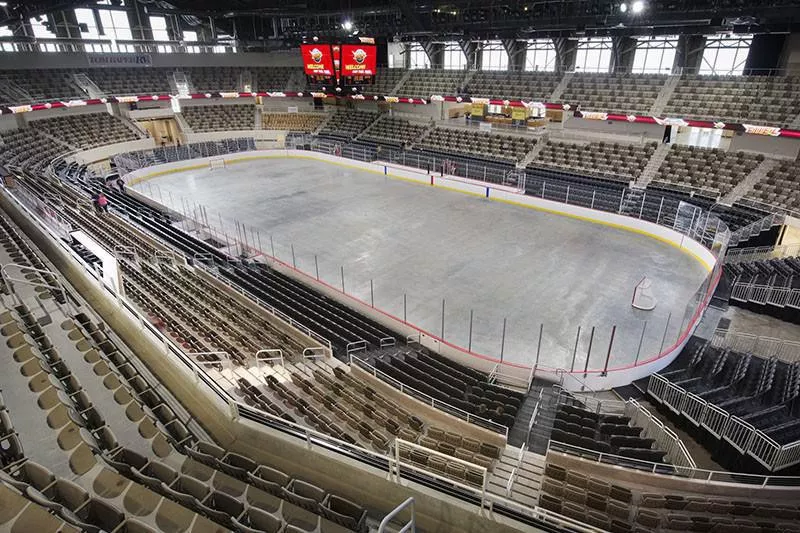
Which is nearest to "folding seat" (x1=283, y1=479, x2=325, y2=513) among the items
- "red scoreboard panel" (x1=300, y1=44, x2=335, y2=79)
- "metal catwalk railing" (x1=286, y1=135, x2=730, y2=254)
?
"metal catwalk railing" (x1=286, y1=135, x2=730, y2=254)

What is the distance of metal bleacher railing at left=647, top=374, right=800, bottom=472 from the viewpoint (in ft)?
27.2

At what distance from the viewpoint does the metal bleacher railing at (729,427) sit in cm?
830

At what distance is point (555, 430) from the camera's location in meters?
9.36

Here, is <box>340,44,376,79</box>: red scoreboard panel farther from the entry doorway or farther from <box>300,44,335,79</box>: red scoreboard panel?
the entry doorway

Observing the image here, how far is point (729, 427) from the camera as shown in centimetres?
912

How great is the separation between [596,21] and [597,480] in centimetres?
2556

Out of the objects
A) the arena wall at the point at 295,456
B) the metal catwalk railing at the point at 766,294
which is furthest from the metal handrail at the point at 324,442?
the metal catwalk railing at the point at 766,294

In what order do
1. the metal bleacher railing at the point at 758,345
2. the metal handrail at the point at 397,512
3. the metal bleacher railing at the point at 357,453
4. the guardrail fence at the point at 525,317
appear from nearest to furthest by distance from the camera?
the metal handrail at the point at 397,512
the metal bleacher railing at the point at 357,453
the metal bleacher railing at the point at 758,345
the guardrail fence at the point at 525,317

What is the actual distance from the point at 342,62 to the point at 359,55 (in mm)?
1296

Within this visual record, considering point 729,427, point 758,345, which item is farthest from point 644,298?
point 729,427

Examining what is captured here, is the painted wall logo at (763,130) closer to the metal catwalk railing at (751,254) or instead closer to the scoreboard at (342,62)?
the metal catwalk railing at (751,254)

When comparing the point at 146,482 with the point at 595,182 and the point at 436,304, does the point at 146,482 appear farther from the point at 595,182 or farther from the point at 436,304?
the point at 595,182

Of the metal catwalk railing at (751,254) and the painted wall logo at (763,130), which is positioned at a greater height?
the painted wall logo at (763,130)

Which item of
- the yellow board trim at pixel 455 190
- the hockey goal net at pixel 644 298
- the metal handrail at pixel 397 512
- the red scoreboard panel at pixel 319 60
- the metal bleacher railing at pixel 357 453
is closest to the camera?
the metal handrail at pixel 397 512
